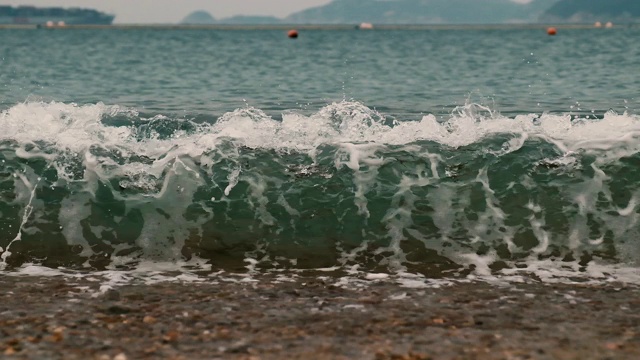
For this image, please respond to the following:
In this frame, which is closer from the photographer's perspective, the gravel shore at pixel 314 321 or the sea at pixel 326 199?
the gravel shore at pixel 314 321

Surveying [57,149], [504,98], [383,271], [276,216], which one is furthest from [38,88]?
[383,271]

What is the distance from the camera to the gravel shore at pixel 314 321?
6.65 meters

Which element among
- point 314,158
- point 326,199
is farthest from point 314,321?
point 314,158

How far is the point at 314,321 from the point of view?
7410 millimetres

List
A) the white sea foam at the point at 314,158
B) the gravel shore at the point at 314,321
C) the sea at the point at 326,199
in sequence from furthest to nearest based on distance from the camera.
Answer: the white sea foam at the point at 314,158
the sea at the point at 326,199
the gravel shore at the point at 314,321

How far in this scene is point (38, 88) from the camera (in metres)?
35.2

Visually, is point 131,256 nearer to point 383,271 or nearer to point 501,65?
point 383,271

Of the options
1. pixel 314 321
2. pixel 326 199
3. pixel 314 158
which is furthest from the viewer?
pixel 314 158

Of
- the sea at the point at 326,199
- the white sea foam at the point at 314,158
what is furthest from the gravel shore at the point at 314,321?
the white sea foam at the point at 314,158

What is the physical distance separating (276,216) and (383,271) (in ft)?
7.76

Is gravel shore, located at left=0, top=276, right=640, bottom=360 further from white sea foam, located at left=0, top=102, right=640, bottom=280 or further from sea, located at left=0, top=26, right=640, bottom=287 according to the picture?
white sea foam, located at left=0, top=102, right=640, bottom=280

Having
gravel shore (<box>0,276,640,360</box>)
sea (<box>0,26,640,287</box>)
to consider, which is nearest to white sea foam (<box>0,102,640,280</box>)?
sea (<box>0,26,640,287</box>)

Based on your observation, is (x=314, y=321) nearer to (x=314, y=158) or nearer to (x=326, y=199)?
(x=326, y=199)

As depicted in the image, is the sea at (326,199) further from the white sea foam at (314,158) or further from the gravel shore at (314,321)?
the gravel shore at (314,321)
